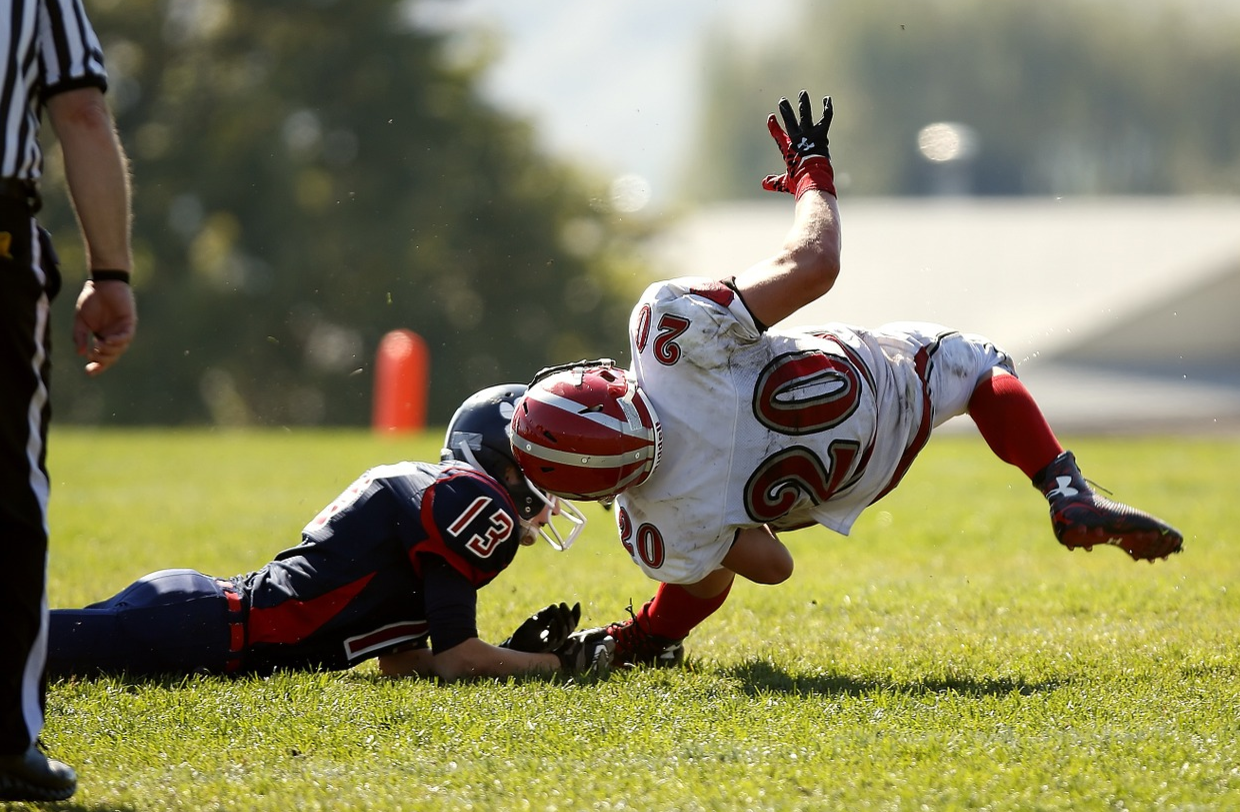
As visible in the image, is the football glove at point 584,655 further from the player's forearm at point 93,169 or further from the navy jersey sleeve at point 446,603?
the player's forearm at point 93,169

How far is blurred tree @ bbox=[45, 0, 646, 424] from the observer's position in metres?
26.6

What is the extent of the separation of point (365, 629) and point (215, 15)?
26.4m

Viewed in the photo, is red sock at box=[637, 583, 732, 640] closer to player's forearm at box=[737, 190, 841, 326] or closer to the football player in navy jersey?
the football player in navy jersey

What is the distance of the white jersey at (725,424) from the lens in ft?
13.0

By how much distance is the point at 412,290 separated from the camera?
26.9 metres

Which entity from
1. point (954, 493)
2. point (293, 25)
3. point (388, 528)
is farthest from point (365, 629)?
point (293, 25)

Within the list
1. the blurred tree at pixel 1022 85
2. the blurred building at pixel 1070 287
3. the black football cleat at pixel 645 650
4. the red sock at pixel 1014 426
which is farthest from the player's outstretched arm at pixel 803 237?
the blurred tree at pixel 1022 85

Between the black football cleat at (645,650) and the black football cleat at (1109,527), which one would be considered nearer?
the black football cleat at (1109,527)

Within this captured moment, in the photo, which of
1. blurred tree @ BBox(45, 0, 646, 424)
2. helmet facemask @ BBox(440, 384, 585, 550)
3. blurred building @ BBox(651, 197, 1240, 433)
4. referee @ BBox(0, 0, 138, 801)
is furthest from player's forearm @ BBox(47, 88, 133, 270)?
blurred tree @ BBox(45, 0, 646, 424)

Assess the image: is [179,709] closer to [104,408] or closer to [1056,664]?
[1056,664]

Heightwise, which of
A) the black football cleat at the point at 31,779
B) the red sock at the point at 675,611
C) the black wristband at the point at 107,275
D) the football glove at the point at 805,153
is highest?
the football glove at the point at 805,153

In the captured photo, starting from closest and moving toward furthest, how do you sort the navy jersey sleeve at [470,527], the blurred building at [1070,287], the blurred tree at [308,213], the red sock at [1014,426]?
1. the navy jersey sleeve at [470,527]
2. the red sock at [1014,426]
3. the blurred building at [1070,287]
4. the blurred tree at [308,213]

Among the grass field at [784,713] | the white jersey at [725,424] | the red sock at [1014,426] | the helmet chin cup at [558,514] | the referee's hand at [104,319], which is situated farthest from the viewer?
the red sock at [1014,426]

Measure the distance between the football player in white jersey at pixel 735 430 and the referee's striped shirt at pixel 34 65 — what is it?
1.44 m
